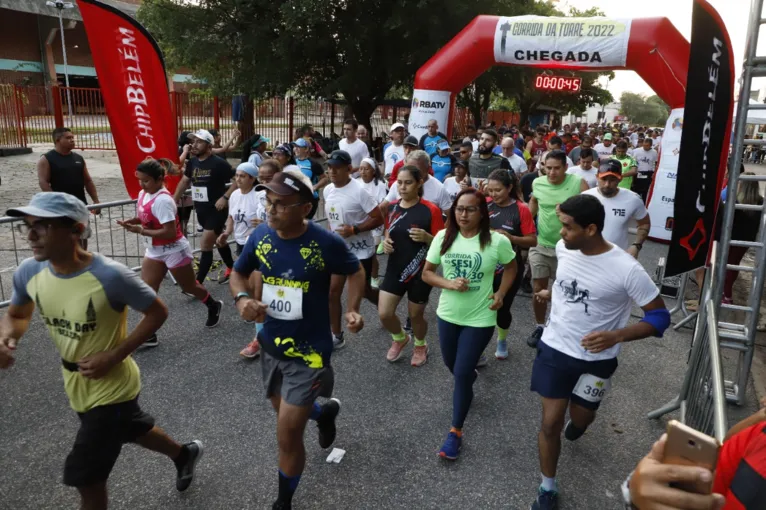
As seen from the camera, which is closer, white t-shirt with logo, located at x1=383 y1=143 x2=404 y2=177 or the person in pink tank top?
the person in pink tank top

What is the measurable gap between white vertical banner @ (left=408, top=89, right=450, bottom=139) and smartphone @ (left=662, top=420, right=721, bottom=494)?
12127 mm

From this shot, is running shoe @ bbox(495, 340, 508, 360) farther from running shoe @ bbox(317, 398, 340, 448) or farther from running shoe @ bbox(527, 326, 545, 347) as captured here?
running shoe @ bbox(317, 398, 340, 448)

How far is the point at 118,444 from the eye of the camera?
282cm

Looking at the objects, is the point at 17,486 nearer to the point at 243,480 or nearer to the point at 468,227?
the point at 243,480

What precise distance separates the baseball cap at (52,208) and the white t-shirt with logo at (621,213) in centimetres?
456

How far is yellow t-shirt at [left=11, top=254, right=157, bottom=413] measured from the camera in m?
2.62

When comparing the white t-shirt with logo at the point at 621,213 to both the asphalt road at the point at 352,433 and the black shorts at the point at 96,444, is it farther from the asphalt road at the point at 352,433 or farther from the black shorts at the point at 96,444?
the black shorts at the point at 96,444

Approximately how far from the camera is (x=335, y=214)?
220 inches

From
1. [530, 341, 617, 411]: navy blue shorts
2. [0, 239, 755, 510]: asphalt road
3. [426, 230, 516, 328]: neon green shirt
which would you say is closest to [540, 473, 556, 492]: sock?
[0, 239, 755, 510]: asphalt road

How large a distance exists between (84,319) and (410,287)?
296 centimetres

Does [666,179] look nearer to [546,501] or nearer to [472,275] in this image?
[472,275]

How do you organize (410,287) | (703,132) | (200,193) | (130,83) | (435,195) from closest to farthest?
(703,132) → (410,287) → (435,195) → (130,83) → (200,193)

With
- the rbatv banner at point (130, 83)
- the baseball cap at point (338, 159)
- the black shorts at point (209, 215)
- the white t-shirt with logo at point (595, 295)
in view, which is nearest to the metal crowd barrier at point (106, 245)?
the rbatv banner at point (130, 83)

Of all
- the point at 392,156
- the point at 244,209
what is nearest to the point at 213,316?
the point at 244,209
